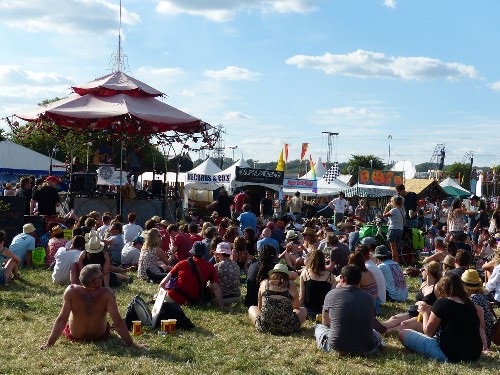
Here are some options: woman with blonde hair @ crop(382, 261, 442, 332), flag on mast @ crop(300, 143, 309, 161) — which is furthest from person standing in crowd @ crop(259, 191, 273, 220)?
flag on mast @ crop(300, 143, 309, 161)

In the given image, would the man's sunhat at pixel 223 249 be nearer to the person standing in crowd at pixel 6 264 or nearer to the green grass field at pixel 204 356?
the green grass field at pixel 204 356

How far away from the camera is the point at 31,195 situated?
638 inches

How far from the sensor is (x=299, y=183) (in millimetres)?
35344

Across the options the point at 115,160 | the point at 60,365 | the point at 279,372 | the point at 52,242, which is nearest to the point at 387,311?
the point at 279,372

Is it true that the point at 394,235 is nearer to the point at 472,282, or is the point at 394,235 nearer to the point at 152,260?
the point at 152,260

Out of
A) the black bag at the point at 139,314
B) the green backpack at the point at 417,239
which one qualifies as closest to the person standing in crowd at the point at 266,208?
the green backpack at the point at 417,239

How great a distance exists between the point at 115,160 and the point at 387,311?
13967 mm

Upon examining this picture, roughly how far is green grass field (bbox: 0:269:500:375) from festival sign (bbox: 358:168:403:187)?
27643 mm

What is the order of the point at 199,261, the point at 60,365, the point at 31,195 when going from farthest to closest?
the point at 31,195, the point at 199,261, the point at 60,365

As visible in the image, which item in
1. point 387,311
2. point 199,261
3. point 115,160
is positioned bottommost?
point 387,311

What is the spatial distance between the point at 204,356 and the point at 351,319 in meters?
1.50

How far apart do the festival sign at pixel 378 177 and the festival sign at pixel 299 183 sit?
2.56 meters

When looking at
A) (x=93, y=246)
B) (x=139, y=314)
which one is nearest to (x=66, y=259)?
(x=93, y=246)

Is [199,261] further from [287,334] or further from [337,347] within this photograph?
[337,347]
